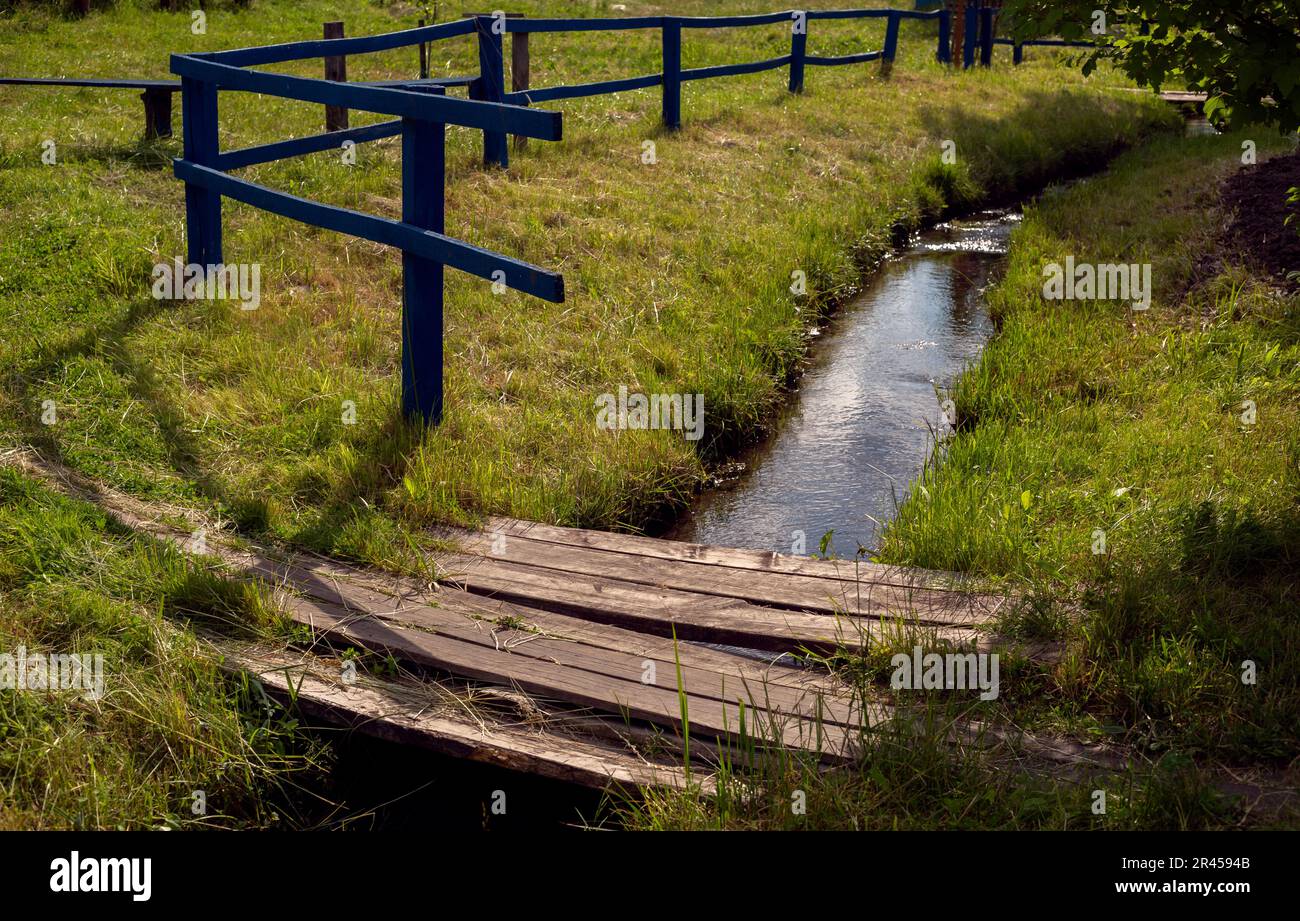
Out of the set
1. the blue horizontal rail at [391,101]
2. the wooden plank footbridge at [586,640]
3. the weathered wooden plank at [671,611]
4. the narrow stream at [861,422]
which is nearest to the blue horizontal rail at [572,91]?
the narrow stream at [861,422]

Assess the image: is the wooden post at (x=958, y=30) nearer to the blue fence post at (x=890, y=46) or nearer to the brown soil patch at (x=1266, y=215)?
the blue fence post at (x=890, y=46)

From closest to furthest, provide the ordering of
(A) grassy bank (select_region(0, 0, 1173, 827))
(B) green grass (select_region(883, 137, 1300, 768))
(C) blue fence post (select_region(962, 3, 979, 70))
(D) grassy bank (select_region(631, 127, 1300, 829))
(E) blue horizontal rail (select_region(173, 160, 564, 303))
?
(D) grassy bank (select_region(631, 127, 1300, 829))
(B) green grass (select_region(883, 137, 1300, 768))
(A) grassy bank (select_region(0, 0, 1173, 827))
(E) blue horizontal rail (select_region(173, 160, 564, 303))
(C) blue fence post (select_region(962, 3, 979, 70))

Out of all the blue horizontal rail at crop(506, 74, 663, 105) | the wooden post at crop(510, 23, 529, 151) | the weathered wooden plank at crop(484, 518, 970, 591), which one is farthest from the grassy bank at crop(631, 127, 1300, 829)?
the wooden post at crop(510, 23, 529, 151)

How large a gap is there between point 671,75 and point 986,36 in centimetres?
1016

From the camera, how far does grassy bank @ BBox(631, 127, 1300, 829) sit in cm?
350

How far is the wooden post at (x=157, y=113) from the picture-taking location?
10.6 meters

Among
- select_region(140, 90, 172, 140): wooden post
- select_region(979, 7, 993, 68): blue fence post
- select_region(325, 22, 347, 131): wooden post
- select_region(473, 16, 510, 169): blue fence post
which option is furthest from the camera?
select_region(979, 7, 993, 68): blue fence post

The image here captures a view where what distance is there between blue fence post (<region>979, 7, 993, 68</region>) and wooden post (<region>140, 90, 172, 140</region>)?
46.5ft

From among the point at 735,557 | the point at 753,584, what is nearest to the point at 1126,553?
the point at 753,584

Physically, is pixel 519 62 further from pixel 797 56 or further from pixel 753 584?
pixel 753 584

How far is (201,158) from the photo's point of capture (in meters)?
7.50

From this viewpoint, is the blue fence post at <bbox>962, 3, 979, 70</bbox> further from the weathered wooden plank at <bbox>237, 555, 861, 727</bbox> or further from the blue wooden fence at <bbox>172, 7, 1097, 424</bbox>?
the weathered wooden plank at <bbox>237, 555, 861, 727</bbox>

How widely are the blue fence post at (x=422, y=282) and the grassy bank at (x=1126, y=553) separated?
2318mm
